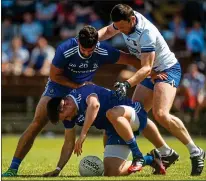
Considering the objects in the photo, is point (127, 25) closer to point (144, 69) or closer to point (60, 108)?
point (144, 69)

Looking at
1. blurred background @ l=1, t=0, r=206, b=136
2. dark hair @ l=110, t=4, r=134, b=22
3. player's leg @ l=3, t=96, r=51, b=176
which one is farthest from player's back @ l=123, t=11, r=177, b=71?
blurred background @ l=1, t=0, r=206, b=136

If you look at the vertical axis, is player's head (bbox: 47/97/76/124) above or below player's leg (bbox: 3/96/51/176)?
above

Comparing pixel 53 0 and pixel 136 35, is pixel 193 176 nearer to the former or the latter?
pixel 136 35

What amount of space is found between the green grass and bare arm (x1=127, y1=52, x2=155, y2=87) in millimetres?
1276

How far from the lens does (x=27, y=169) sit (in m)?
12.1

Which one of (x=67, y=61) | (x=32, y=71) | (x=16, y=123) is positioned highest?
(x=67, y=61)

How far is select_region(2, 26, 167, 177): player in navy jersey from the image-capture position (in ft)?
36.1

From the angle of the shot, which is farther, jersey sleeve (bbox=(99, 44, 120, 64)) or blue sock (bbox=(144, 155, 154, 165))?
jersey sleeve (bbox=(99, 44, 120, 64))

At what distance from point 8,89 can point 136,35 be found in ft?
38.7

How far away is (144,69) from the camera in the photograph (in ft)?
35.5

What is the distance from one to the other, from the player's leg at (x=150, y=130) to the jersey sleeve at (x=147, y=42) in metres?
0.77

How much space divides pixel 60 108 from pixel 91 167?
3.27ft

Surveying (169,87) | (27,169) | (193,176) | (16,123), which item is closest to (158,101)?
(169,87)

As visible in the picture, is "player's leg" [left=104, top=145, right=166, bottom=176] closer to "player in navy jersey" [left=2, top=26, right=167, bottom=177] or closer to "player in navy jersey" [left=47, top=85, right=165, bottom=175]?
"player in navy jersey" [left=47, top=85, right=165, bottom=175]
